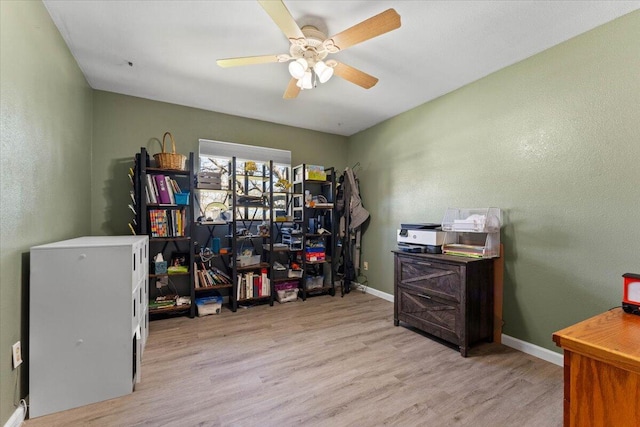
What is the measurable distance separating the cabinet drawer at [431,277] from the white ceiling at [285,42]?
1.83 m

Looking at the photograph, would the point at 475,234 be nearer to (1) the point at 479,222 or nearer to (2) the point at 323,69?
(1) the point at 479,222

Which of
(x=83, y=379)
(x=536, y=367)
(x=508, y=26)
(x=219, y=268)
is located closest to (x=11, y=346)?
(x=83, y=379)

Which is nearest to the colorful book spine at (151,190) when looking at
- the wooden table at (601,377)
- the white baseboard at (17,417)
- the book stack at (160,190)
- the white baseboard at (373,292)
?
the book stack at (160,190)

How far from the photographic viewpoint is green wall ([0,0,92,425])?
1.35 metres

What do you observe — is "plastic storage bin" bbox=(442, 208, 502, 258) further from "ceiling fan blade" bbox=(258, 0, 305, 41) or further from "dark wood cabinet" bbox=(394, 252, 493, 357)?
"ceiling fan blade" bbox=(258, 0, 305, 41)

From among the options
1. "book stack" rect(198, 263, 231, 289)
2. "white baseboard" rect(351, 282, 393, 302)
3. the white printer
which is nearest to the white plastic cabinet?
"book stack" rect(198, 263, 231, 289)

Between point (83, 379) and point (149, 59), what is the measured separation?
2.51m

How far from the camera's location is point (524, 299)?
2.32 m

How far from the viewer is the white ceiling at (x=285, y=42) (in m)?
1.78

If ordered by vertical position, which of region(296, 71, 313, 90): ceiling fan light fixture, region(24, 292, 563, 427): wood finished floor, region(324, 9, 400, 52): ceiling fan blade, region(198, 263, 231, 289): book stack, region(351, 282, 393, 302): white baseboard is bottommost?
region(24, 292, 563, 427): wood finished floor

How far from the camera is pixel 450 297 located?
7.59 ft

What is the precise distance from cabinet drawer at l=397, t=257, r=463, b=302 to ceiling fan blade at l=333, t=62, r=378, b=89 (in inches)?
66.3

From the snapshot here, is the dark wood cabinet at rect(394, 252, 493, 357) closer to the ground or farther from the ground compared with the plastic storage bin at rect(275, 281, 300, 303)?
farther from the ground

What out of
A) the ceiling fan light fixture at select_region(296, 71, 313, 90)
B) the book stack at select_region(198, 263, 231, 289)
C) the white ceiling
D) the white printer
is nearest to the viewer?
the white ceiling
